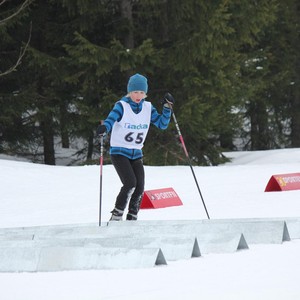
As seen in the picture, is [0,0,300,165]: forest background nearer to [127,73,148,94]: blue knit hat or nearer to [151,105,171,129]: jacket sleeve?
[151,105,171,129]: jacket sleeve

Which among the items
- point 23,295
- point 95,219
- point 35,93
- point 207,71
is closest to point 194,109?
point 207,71

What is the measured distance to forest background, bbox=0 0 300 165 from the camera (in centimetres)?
1875

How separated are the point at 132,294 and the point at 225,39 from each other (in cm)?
1502


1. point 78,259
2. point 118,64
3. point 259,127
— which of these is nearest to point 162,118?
point 78,259

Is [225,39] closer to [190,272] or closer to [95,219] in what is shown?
[95,219]

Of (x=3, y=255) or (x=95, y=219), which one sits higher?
(x=3, y=255)

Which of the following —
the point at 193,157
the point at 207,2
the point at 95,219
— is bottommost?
the point at 193,157

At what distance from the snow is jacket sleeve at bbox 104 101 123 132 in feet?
6.06

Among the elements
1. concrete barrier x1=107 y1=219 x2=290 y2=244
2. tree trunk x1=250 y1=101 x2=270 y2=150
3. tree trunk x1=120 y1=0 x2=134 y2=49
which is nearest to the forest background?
tree trunk x1=120 y1=0 x2=134 y2=49

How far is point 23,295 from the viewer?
4.89m

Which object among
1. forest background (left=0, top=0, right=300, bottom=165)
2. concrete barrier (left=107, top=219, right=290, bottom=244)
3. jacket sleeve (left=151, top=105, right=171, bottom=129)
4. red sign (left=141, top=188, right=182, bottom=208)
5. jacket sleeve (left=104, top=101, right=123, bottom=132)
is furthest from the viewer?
forest background (left=0, top=0, right=300, bottom=165)

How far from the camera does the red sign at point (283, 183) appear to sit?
39.0ft

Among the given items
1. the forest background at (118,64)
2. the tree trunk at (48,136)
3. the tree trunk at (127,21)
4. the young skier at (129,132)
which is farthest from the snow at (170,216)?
the tree trunk at (48,136)

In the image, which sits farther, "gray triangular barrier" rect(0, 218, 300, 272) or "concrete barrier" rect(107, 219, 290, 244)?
"concrete barrier" rect(107, 219, 290, 244)
